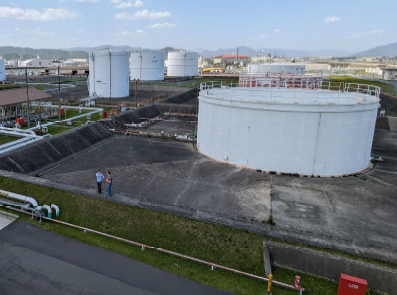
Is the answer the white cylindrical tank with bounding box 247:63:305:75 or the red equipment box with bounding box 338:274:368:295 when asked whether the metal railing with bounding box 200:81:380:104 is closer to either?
the red equipment box with bounding box 338:274:368:295

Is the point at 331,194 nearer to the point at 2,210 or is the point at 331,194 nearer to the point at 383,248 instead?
the point at 383,248

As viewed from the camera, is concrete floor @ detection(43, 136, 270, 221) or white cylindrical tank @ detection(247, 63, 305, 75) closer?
concrete floor @ detection(43, 136, 270, 221)

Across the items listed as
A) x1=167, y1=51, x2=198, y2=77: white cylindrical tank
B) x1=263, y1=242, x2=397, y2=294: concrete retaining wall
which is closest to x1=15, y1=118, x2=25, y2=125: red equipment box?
x1=263, y1=242, x2=397, y2=294: concrete retaining wall

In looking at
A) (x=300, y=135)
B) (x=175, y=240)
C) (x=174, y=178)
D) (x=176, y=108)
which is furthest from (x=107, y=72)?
(x=175, y=240)

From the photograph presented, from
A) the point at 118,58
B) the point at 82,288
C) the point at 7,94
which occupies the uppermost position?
the point at 118,58

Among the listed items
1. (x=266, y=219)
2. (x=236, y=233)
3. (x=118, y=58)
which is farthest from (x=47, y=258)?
(x=118, y=58)

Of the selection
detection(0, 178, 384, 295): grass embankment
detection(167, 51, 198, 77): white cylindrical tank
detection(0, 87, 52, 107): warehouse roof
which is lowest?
detection(0, 178, 384, 295): grass embankment

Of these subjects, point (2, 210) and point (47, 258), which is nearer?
point (47, 258)
